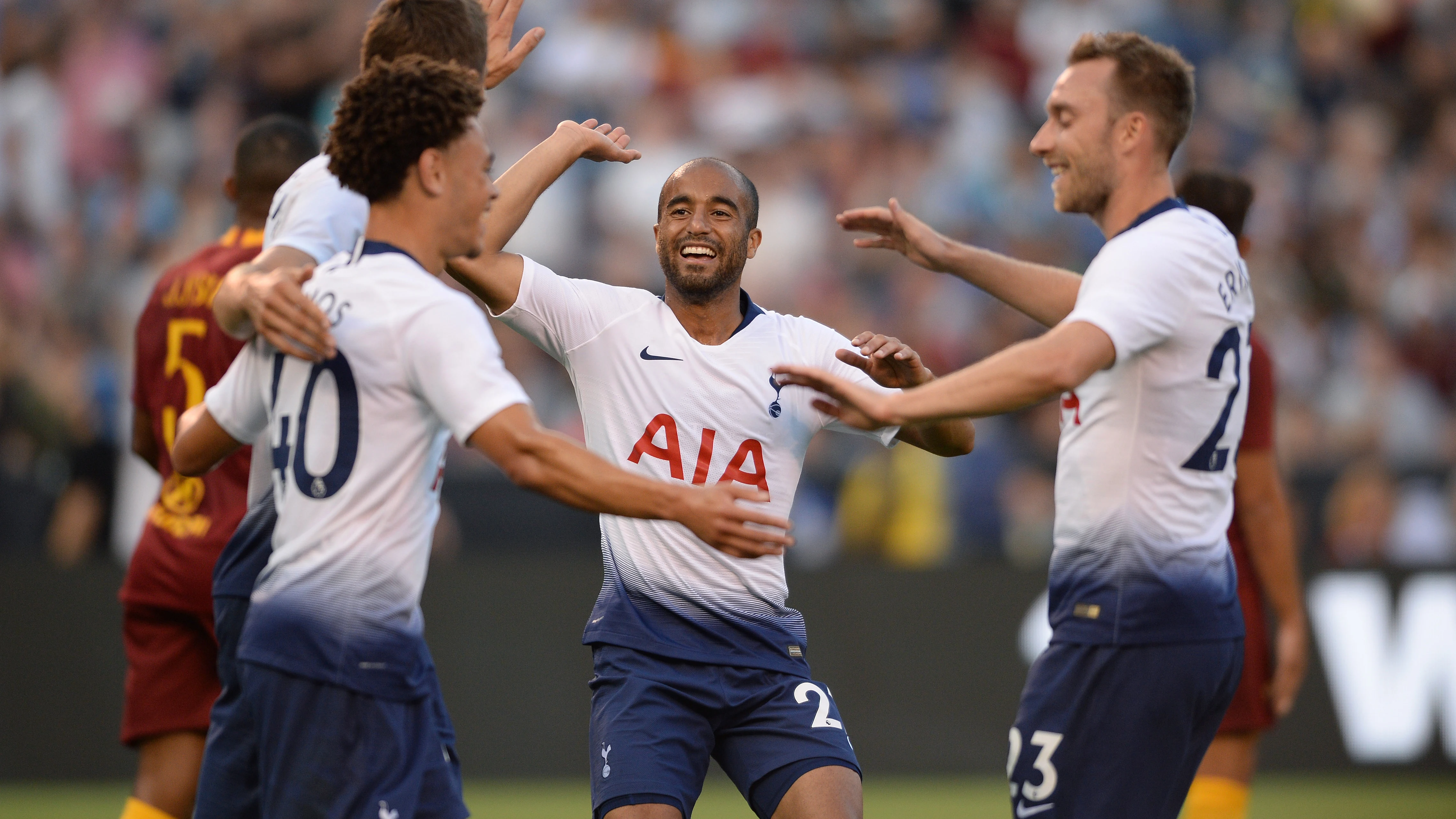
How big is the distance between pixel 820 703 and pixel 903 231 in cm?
168

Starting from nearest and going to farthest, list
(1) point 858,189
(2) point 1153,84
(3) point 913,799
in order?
(2) point 1153,84 < (3) point 913,799 < (1) point 858,189

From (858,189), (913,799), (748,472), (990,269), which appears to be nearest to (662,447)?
(748,472)

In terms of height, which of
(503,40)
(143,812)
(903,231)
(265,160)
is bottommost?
(143,812)

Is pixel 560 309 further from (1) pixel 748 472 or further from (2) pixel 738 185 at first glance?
(1) pixel 748 472

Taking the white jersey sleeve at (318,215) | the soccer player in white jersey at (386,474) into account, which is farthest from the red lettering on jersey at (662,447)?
the soccer player in white jersey at (386,474)

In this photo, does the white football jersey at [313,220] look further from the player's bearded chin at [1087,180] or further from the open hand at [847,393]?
the player's bearded chin at [1087,180]

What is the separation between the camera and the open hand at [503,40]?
5.92 m

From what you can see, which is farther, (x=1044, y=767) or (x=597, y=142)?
(x=597, y=142)

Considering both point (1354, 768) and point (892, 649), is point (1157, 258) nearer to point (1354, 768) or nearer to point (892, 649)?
point (892, 649)

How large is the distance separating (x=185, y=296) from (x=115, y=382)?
687 centimetres

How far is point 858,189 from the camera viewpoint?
566 inches

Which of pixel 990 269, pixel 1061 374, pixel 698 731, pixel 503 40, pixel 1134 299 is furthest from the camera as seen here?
pixel 503 40

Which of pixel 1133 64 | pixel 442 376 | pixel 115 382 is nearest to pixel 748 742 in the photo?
pixel 442 376

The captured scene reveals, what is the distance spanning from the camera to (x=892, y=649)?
10.5 meters
